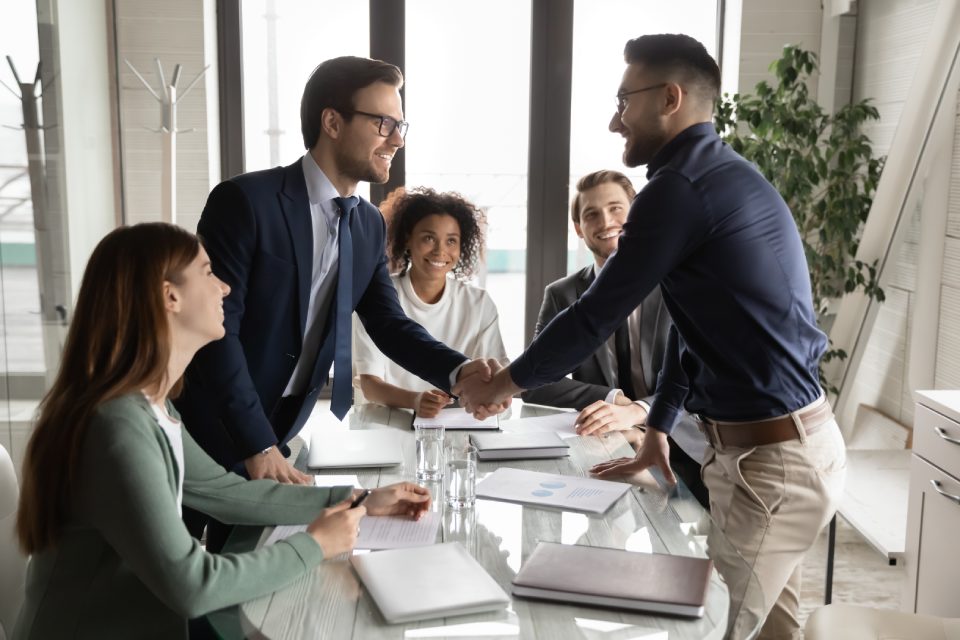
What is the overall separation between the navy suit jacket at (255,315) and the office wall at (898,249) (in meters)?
2.29

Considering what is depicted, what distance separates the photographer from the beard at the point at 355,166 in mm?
2164

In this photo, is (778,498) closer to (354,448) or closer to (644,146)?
(644,146)

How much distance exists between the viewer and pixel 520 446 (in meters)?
2.01

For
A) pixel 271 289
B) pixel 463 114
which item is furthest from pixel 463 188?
pixel 271 289

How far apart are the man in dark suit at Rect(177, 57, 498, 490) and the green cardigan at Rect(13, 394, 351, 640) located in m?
0.53

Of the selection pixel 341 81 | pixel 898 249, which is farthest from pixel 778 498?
pixel 898 249

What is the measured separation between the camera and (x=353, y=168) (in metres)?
2.17

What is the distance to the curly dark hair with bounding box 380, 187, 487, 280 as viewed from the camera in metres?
3.06

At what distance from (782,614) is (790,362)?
567 mm

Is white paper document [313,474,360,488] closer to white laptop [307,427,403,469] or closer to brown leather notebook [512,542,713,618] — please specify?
white laptop [307,427,403,469]

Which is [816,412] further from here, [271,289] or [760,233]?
[271,289]

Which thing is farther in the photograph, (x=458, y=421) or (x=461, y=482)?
(x=458, y=421)

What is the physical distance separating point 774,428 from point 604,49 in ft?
9.12

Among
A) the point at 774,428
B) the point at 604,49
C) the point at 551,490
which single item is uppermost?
the point at 604,49
